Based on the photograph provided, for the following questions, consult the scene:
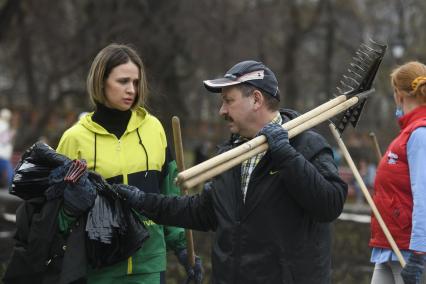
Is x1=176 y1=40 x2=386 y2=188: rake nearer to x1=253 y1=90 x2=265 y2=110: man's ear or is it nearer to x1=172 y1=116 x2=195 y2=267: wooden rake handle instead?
x1=253 y1=90 x2=265 y2=110: man's ear

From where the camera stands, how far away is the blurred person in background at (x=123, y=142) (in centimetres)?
442

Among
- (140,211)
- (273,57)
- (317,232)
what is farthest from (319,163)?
(273,57)

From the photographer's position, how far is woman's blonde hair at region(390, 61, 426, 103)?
4.96 m

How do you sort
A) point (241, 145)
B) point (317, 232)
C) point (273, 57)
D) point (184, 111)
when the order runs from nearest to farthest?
point (241, 145) < point (317, 232) < point (184, 111) < point (273, 57)

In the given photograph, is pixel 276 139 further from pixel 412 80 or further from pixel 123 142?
pixel 412 80

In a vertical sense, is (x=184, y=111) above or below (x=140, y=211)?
above

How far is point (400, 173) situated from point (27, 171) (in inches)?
79.5

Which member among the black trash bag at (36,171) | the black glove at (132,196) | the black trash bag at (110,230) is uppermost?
the black trash bag at (36,171)

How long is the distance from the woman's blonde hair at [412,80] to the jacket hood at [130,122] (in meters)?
1.46

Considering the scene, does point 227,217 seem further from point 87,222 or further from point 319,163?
point 87,222

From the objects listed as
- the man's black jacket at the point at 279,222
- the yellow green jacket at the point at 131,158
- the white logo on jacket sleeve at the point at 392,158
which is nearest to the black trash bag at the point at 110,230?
the yellow green jacket at the point at 131,158

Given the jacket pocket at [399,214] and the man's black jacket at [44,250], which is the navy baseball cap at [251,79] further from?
the jacket pocket at [399,214]

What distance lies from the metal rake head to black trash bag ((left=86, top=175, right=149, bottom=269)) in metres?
1.19

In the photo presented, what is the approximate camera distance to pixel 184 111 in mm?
23406
